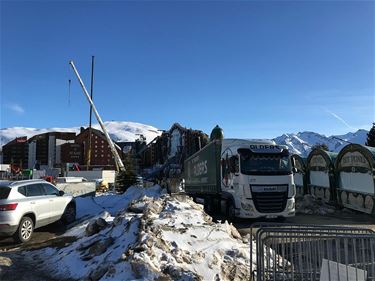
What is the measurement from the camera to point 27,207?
13328 mm

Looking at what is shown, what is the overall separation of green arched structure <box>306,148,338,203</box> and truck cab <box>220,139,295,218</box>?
30.9 feet

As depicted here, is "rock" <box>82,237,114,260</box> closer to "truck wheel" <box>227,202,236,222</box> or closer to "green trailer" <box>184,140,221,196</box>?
"truck wheel" <box>227,202,236,222</box>

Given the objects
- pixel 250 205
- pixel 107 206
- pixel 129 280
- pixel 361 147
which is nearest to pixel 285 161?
pixel 250 205

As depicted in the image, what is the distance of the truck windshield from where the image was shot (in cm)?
1692

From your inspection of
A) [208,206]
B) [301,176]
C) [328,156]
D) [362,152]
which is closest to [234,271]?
[208,206]

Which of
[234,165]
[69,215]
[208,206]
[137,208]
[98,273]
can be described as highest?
[234,165]

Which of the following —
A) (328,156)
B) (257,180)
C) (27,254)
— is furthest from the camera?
(328,156)

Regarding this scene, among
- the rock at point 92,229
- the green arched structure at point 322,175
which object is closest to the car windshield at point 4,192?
the rock at point 92,229

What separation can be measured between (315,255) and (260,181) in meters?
11.0

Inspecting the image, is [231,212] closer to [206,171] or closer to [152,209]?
[206,171]

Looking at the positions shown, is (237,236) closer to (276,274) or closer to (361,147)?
(276,274)

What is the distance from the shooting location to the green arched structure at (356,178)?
21.1 metres

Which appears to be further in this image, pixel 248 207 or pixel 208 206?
pixel 208 206

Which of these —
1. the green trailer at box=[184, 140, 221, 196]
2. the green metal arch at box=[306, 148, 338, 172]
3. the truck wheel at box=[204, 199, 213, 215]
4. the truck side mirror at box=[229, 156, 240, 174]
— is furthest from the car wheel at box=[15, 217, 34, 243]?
the green metal arch at box=[306, 148, 338, 172]
